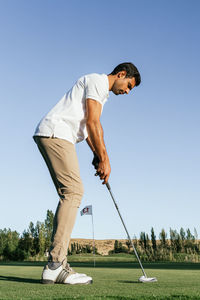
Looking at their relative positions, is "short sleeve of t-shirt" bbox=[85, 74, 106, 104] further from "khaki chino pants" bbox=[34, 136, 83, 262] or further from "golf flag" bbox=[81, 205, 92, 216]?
"golf flag" bbox=[81, 205, 92, 216]

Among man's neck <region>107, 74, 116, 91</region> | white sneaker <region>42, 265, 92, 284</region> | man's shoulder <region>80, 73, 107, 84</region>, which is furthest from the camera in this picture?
man's neck <region>107, 74, 116, 91</region>

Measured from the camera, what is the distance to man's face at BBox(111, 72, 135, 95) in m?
3.66

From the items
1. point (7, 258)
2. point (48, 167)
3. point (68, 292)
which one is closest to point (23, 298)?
point (68, 292)

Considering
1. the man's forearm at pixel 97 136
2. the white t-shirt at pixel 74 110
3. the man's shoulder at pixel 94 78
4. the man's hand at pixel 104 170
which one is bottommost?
the man's hand at pixel 104 170

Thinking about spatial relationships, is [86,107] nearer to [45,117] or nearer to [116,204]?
[45,117]

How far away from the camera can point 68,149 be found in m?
3.35

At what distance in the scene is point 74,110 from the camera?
3.39m

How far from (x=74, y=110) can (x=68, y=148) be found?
0.36 metres

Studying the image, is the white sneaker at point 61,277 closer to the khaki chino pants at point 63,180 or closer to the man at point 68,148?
the man at point 68,148

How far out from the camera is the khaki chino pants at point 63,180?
3168mm

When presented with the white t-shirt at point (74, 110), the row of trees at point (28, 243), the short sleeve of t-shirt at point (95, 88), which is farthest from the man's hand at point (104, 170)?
the row of trees at point (28, 243)

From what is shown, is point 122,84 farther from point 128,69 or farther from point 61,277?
point 61,277

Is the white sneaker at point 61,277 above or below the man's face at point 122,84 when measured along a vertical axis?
below

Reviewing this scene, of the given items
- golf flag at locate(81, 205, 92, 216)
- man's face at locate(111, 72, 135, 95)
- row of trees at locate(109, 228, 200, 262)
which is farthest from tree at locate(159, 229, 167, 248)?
man's face at locate(111, 72, 135, 95)
